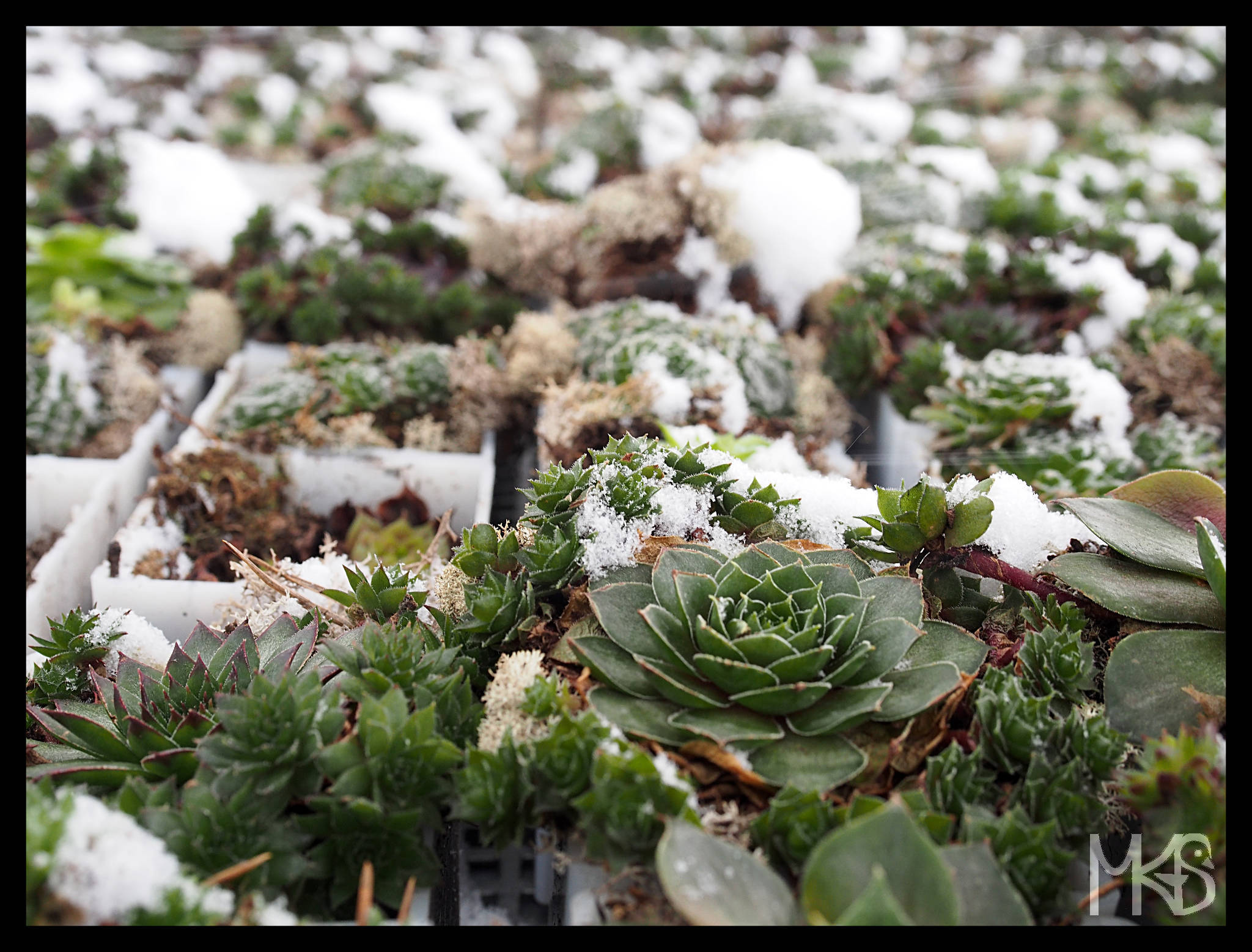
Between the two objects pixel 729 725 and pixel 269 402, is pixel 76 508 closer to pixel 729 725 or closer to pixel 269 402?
pixel 269 402

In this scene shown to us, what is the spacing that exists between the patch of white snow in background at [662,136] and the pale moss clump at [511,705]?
2762mm

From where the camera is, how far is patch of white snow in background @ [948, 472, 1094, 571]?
1.29 meters

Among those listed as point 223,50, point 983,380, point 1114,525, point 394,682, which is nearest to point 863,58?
point 223,50

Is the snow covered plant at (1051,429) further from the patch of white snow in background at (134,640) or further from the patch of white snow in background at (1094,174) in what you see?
the patch of white snow in background at (1094,174)

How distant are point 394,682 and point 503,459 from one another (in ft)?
4.52

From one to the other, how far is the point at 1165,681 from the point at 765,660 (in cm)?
49

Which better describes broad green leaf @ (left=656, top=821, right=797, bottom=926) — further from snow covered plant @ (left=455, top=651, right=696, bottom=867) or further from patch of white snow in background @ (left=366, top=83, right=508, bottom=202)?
patch of white snow in background @ (left=366, top=83, right=508, bottom=202)

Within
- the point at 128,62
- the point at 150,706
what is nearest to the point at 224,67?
the point at 128,62

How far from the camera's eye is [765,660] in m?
1.00

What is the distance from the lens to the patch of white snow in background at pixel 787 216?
2631 mm

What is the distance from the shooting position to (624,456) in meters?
1.31

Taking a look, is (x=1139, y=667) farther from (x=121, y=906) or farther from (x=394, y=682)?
(x=121, y=906)

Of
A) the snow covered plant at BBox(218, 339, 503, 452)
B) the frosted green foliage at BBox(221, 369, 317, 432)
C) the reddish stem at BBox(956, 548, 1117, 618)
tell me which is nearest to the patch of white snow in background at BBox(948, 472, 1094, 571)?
the reddish stem at BBox(956, 548, 1117, 618)
